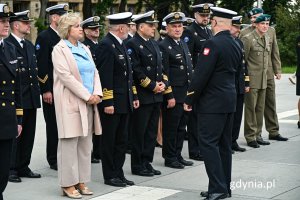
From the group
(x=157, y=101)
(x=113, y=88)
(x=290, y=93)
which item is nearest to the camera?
(x=113, y=88)

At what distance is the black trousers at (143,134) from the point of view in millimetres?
9500

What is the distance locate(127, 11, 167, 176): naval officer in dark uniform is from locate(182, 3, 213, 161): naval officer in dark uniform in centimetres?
125

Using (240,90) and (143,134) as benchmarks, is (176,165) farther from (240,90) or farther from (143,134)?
(240,90)

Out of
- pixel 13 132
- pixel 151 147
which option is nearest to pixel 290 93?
pixel 151 147

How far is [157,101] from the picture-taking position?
9641 mm

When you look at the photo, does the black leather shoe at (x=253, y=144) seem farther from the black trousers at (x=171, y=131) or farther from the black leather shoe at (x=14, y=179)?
the black leather shoe at (x=14, y=179)

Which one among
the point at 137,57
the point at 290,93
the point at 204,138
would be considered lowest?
the point at 290,93

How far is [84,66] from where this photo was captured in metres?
8.40

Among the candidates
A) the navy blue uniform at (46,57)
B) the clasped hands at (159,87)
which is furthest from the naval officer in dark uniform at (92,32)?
the clasped hands at (159,87)

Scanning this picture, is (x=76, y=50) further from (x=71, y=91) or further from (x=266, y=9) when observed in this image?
(x=266, y=9)

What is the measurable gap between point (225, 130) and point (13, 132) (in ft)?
7.77

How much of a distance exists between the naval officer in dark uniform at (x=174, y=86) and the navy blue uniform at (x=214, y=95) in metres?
1.91

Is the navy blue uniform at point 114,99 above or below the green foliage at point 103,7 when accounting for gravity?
above

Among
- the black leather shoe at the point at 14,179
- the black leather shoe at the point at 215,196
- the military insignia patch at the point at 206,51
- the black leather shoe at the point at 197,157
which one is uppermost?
the military insignia patch at the point at 206,51
